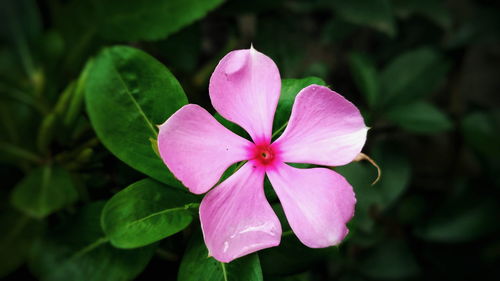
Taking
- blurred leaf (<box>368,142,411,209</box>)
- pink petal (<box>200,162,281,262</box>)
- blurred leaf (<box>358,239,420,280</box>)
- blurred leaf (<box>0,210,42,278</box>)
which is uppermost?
pink petal (<box>200,162,281,262</box>)

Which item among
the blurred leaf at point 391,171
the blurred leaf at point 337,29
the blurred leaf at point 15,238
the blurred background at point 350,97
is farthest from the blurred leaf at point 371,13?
the blurred leaf at point 15,238

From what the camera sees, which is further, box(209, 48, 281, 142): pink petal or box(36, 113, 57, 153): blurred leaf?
box(36, 113, 57, 153): blurred leaf

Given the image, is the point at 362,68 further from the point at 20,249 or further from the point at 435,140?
the point at 20,249

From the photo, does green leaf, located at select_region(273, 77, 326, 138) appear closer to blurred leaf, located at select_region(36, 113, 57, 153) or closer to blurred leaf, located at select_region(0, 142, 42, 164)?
blurred leaf, located at select_region(36, 113, 57, 153)

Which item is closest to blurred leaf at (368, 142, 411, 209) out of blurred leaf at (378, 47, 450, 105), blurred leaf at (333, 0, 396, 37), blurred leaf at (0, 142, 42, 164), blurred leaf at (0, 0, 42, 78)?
blurred leaf at (378, 47, 450, 105)

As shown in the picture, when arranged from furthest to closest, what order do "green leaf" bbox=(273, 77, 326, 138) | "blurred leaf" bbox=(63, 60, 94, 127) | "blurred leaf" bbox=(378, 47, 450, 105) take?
"blurred leaf" bbox=(378, 47, 450, 105)
"blurred leaf" bbox=(63, 60, 94, 127)
"green leaf" bbox=(273, 77, 326, 138)

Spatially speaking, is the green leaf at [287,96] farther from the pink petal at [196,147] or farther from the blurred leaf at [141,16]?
the blurred leaf at [141,16]

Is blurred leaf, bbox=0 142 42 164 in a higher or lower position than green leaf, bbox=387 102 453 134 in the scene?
higher
